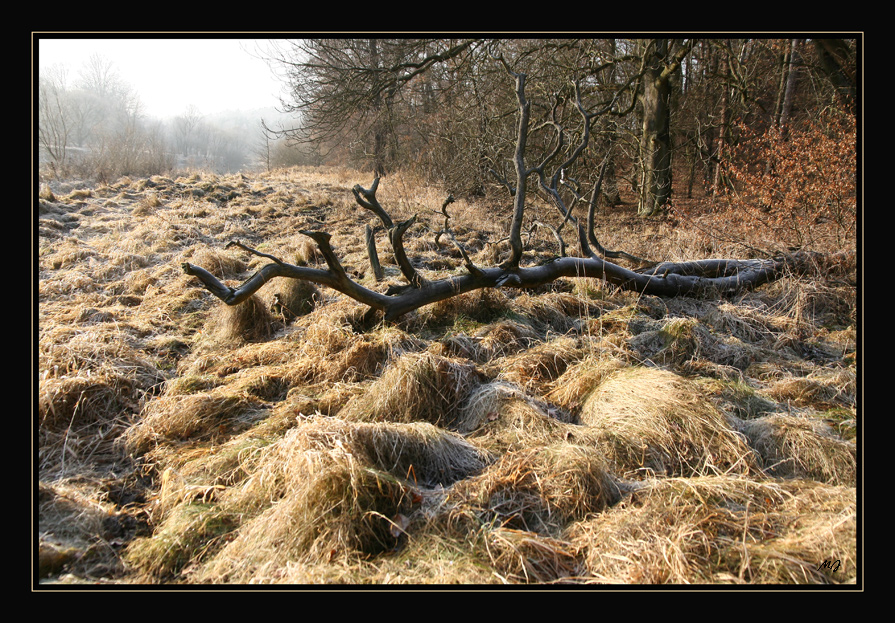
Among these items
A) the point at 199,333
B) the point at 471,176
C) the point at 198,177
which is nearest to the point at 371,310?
the point at 199,333

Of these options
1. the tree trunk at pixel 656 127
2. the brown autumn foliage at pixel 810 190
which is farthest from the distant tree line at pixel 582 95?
the brown autumn foliage at pixel 810 190

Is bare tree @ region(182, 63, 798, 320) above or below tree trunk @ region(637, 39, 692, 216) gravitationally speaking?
below

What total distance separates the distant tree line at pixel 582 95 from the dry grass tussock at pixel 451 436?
3.72 m

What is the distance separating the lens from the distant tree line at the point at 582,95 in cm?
770

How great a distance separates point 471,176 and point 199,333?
26.7 ft

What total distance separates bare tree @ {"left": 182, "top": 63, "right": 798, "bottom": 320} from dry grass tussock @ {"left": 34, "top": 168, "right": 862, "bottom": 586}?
0.21 metres

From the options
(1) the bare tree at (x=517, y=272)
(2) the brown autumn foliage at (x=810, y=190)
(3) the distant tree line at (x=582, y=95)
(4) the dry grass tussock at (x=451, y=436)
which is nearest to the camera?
(4) the dry grass tussock at (x=451, y=436)

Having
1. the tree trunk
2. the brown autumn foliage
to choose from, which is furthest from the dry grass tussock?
the tree trunk

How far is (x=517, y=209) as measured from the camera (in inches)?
178

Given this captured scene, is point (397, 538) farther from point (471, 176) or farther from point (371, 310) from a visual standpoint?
point (471, 176)

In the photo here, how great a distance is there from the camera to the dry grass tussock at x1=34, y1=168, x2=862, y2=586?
193 cm
